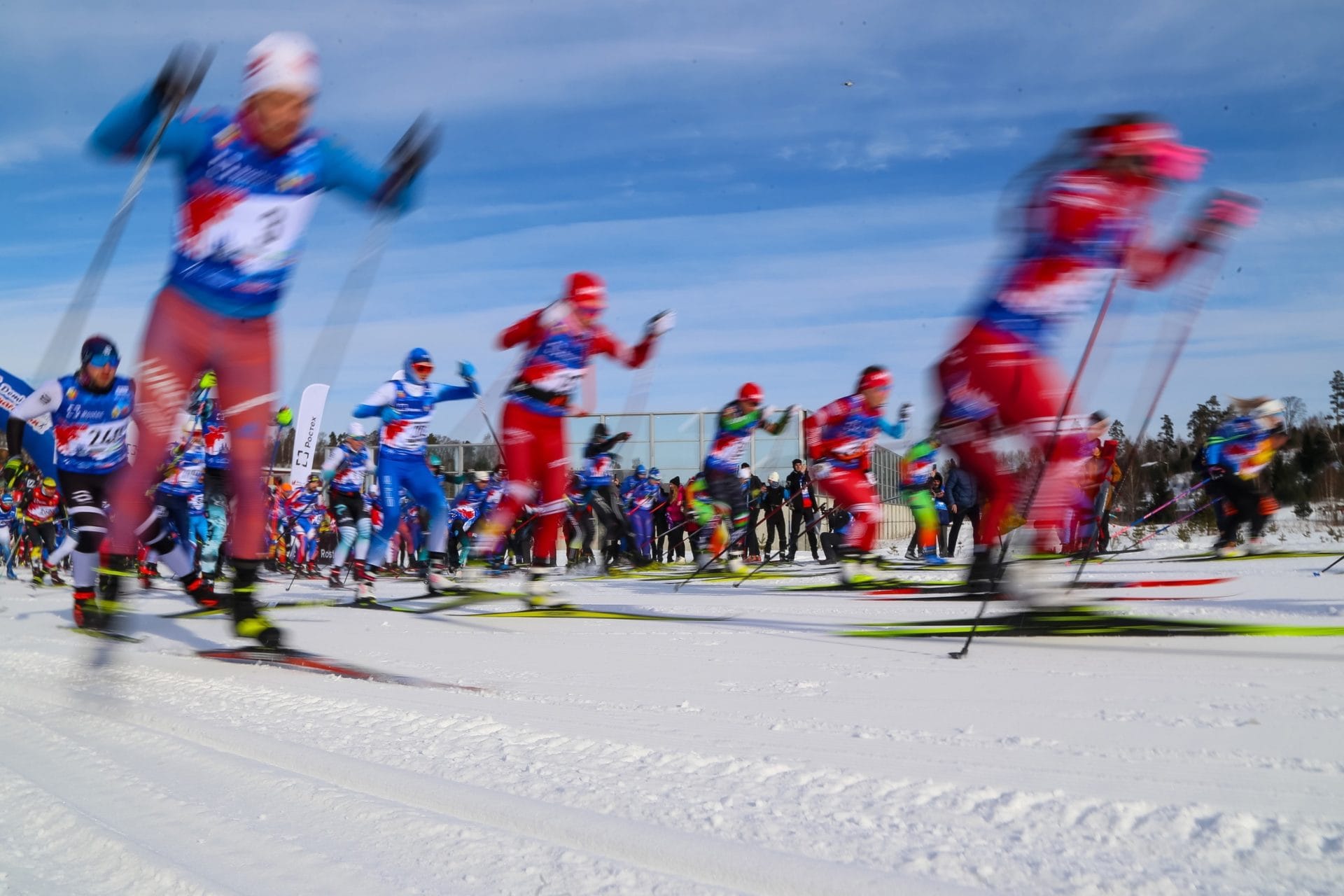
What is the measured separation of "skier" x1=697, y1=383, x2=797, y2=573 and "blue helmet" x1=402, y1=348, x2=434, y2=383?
3513 mm

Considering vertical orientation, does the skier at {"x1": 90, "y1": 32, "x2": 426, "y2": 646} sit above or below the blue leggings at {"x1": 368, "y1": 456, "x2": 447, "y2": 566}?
above

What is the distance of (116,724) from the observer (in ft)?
7.32

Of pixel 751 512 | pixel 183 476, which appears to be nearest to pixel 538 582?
pixel 183 476

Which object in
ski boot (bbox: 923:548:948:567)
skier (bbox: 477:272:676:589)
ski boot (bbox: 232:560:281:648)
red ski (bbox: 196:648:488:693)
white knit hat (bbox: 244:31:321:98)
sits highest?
white knit hat (bbox: 244:31:321:98)

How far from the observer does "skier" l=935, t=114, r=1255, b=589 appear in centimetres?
365

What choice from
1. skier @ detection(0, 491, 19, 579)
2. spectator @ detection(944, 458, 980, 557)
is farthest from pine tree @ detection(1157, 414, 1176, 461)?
skier @ detection(0, 491, 19, 579)

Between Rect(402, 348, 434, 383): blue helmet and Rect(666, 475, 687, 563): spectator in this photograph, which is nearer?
Rect(402, 348, 434, 383): blue helmet

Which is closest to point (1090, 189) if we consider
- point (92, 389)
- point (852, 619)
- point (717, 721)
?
point (852, 619)

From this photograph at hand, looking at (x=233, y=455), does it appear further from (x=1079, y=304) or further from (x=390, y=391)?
(x=390, y=391)

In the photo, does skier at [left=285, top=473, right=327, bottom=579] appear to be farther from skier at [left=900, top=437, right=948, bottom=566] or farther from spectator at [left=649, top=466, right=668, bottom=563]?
skier at [left=900, top=437, right=948, bottom=566]

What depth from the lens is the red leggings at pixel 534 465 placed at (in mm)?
5711

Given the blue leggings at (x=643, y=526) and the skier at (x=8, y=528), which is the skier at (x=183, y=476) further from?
the blue leggings at (x=643, y=526)

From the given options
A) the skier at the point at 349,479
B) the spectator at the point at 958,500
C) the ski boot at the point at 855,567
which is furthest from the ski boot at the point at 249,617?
the spectator at the point at 958,500

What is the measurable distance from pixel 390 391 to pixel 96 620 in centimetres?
402
